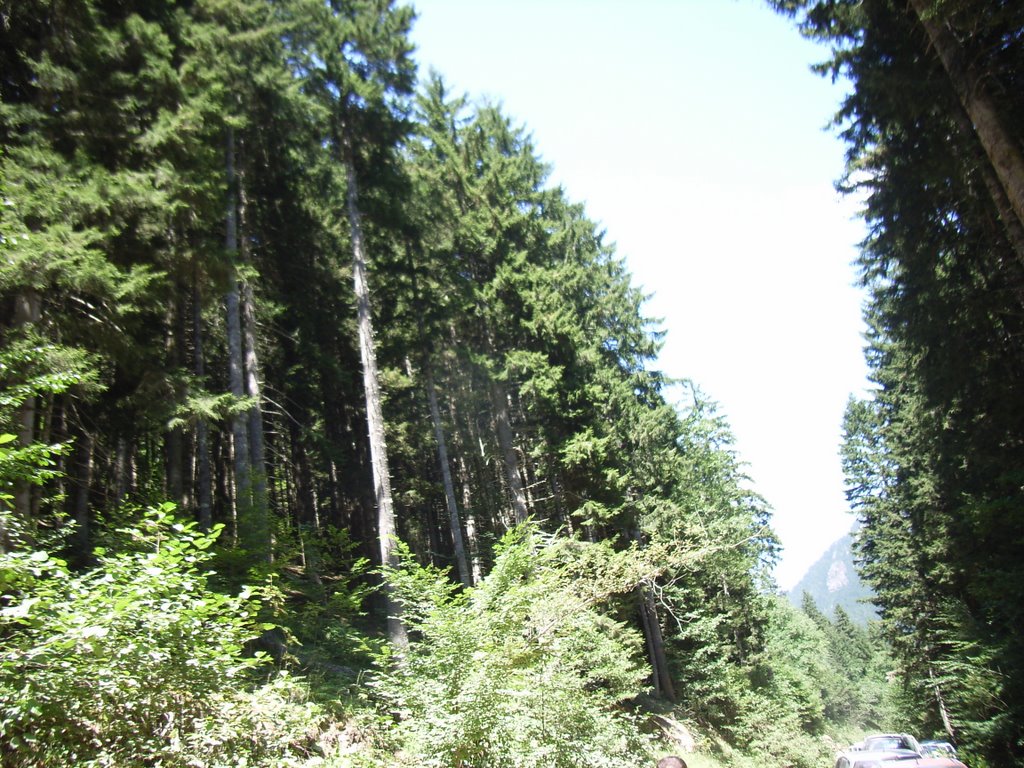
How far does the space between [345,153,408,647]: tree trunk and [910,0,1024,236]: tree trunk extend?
36.5 ft

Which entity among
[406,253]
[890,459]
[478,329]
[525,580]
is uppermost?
[406,253]

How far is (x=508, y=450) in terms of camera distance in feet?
54.5

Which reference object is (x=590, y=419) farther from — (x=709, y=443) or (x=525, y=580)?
(x=709, y=443)

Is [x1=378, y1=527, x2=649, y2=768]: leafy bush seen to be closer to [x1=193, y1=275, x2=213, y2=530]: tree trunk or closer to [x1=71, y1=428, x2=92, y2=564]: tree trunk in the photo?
[x1=71, y1=428, x2=92, y2=564]: tree trunk

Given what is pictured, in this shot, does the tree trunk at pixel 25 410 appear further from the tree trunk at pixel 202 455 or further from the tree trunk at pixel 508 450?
the tree trunk at pixel 508 450

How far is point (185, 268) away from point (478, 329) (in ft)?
32.1

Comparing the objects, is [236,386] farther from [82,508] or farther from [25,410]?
[25,410]

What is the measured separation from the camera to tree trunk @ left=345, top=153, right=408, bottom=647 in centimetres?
1090

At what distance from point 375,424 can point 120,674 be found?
325 inches

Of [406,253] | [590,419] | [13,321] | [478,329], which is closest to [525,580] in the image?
[590,419]

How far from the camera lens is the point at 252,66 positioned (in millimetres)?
13172

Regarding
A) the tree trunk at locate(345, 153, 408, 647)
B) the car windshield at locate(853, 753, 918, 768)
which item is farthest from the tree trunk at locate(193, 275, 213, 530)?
the car windshield at locate(853, 753, 918, 768)

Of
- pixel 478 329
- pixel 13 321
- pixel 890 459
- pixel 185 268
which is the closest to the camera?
pixel 13 321

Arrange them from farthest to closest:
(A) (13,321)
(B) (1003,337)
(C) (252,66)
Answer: (C) (252,66)
(B) (1003,337)
(A) (13,321)
